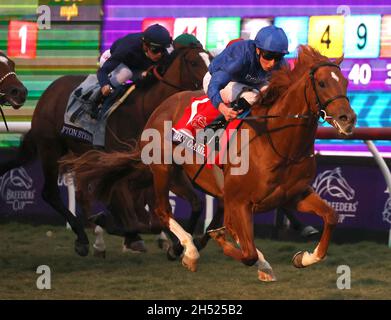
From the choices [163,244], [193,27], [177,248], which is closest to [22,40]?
[193,27]

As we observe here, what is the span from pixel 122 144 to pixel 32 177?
2.13 metres

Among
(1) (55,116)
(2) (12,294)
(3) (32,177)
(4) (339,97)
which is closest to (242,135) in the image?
(4) (339,97)

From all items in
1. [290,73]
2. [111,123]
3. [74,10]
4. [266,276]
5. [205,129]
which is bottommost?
[266,276]

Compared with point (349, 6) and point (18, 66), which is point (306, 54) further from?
point (18, 66)

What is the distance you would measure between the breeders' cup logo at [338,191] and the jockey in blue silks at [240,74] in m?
2.48

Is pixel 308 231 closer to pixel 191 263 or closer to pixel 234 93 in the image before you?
pixel 191 263

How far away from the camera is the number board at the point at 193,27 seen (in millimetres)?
9023

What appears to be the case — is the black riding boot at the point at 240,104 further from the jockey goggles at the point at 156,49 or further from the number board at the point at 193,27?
the number board at the point at 193,27

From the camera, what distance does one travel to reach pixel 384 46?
838 cm

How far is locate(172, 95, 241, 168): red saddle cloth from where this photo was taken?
20.4 feet

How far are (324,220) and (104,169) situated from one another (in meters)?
1.79

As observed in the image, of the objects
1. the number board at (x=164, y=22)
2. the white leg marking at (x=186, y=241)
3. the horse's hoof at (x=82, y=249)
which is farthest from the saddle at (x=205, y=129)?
the number board at (x=164, y=22)

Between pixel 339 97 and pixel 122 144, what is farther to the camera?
pixel 122 144

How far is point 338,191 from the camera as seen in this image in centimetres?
857
